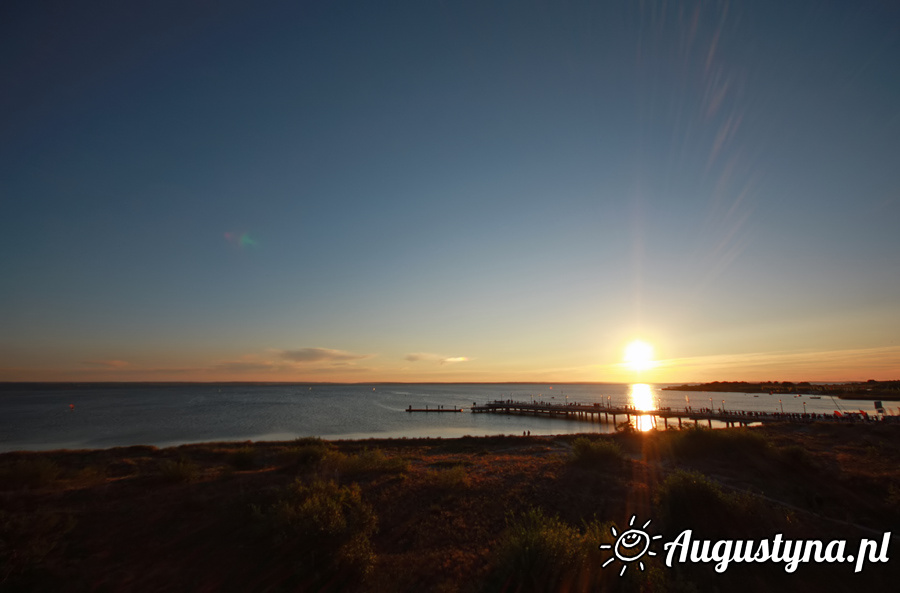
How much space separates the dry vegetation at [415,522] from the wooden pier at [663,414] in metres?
15.6

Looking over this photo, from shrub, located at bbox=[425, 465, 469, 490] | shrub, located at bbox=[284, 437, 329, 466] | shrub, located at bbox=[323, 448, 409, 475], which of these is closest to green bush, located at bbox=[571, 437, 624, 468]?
shrub, located at bbox=[425, 465, 469, 490]

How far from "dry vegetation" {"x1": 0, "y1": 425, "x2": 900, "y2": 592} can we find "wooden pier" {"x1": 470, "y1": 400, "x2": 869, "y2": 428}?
15.6 meters

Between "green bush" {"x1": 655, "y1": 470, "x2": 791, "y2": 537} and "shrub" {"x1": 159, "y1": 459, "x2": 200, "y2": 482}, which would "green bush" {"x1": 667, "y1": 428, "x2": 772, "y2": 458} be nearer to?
"green bush" {"x1": 655, "y1": 470, "x2": 791, "y2": 537}

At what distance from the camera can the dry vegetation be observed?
9938 millimetres

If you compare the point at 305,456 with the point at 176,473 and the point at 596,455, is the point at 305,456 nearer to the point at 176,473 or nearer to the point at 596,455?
the point at 176,473

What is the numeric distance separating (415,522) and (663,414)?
72.3m

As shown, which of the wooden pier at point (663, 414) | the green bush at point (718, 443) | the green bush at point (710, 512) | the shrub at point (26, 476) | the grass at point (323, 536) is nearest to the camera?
the grass at point (323, 536)

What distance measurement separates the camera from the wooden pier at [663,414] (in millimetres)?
54241

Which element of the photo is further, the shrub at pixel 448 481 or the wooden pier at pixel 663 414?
the wooden pier at pixel 663 414

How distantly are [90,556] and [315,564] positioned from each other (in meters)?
6.40

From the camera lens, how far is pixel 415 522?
14.1 meters

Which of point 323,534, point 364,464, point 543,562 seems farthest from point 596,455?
point 323,534

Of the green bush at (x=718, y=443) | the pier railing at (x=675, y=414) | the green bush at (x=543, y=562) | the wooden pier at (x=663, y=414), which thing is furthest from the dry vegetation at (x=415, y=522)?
the pier railing at (x=675, y=414)

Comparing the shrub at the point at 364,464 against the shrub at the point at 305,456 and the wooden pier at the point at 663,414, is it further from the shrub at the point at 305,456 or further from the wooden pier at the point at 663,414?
the wooden pier at the point at 663,414
